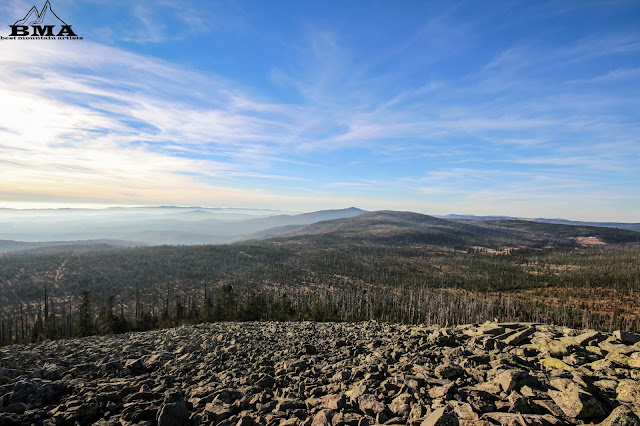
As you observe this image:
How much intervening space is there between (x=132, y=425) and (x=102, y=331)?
5506 cm

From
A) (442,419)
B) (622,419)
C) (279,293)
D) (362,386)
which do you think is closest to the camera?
(622,419)

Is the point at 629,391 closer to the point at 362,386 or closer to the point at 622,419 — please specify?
the point at 622,419

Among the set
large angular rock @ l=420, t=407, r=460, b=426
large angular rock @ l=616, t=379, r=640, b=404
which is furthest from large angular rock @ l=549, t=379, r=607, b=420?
large angular rock @ l=420, t=407, r=460, b=426

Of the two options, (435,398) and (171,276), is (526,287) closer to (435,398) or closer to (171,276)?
(435,398)

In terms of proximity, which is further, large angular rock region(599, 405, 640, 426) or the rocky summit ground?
the rocky summit ground

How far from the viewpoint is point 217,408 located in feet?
40.2

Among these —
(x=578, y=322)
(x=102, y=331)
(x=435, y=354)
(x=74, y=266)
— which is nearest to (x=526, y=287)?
(x=578, y=322)

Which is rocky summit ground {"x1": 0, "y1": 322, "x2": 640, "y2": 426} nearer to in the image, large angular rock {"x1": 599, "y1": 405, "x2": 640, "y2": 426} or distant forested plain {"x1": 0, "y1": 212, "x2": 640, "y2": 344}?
large angular rock {"x1": 599, "y1": 405, "x2": 640, "y2": 426}

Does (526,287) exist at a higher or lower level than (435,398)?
lower

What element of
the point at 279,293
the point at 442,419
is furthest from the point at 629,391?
the point at 279,293

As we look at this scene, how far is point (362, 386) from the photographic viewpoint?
41.9ft

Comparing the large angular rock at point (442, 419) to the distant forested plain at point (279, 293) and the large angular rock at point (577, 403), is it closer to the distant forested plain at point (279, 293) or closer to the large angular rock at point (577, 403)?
the large angular rock at point (577, 403)

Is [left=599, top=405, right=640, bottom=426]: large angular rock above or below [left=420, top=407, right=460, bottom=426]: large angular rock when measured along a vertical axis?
above

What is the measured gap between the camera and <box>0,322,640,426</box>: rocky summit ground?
10305 millimetres
